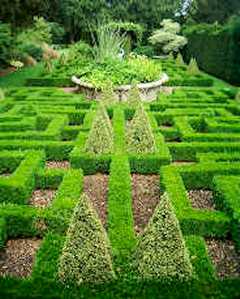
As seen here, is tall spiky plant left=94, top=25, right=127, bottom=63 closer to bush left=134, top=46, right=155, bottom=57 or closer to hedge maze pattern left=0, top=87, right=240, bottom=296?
hedge maze pattern left=0, top=87, right=240, bottom=296

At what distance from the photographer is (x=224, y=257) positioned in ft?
24.1

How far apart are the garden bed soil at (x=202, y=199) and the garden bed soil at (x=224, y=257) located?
1.27 meters

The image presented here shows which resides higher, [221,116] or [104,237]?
[104,237]

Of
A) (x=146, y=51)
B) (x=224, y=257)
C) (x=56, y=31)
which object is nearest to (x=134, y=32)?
(x=146, y=51)

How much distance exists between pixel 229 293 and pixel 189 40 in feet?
116

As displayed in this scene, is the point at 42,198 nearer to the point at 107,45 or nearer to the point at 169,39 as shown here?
the point at 107,45

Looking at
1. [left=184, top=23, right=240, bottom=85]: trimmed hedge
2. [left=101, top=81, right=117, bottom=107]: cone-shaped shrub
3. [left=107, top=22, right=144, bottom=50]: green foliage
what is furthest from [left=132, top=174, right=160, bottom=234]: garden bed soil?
[left=107, top=22, right=144, bottom=50]: green foliage

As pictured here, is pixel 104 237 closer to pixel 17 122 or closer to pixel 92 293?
pixel 92 293

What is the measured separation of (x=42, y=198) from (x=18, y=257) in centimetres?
232

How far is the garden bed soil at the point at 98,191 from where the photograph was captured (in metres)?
8.86

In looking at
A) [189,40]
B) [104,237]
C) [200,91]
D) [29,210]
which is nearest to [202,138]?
[29,210]

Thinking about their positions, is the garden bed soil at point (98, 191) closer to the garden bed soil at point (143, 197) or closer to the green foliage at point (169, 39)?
the garden bed soil at point (143, 197)

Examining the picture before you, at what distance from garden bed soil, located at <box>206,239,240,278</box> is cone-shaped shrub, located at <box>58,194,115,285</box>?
170 centimetres

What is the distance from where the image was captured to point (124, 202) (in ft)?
28.4
